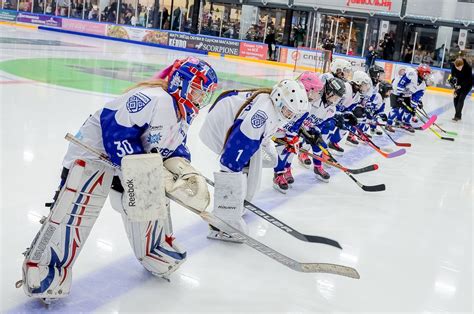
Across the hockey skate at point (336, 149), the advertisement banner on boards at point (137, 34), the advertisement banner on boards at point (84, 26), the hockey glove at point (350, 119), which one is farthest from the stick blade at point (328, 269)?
the advertisement banner on boards at point (84, 26)

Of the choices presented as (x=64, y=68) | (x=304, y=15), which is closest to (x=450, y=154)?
(x=64, y=68)

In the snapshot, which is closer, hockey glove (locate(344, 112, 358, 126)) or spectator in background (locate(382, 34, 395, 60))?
hockey glove (locate(344, 112, 358, 126))

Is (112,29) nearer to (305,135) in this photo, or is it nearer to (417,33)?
(417,33)

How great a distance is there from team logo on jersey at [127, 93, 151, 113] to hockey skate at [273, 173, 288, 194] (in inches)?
100

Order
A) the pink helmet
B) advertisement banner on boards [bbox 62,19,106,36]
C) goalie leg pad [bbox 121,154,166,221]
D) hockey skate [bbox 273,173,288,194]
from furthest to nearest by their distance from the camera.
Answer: advertisement banner on boards [bbox 62,19,106,36], hockey skate [bbox 273,173,288,194], the pink helmet, goalie leg pad [bbox 121,154,166,221]

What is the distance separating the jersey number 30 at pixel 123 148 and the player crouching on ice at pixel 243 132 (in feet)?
3.05

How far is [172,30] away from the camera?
71.6 ft

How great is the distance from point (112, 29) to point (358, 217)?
63.5ft

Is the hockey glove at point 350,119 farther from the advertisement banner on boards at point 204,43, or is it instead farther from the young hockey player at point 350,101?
the advertisement banner on boards at point 204,43

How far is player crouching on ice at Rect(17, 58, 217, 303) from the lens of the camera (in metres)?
2.15

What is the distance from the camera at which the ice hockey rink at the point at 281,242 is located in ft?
8.58

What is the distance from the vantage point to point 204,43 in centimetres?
2081

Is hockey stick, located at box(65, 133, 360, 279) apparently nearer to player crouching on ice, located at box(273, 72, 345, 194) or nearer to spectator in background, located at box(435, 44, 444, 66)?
player crouching on ice, located at box(273, 72, 345, 194)

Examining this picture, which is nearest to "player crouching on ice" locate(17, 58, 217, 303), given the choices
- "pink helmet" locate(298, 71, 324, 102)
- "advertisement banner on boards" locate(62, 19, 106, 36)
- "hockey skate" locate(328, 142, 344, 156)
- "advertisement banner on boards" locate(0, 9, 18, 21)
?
"pink helmet" locate(298, 71, 324, 102)
